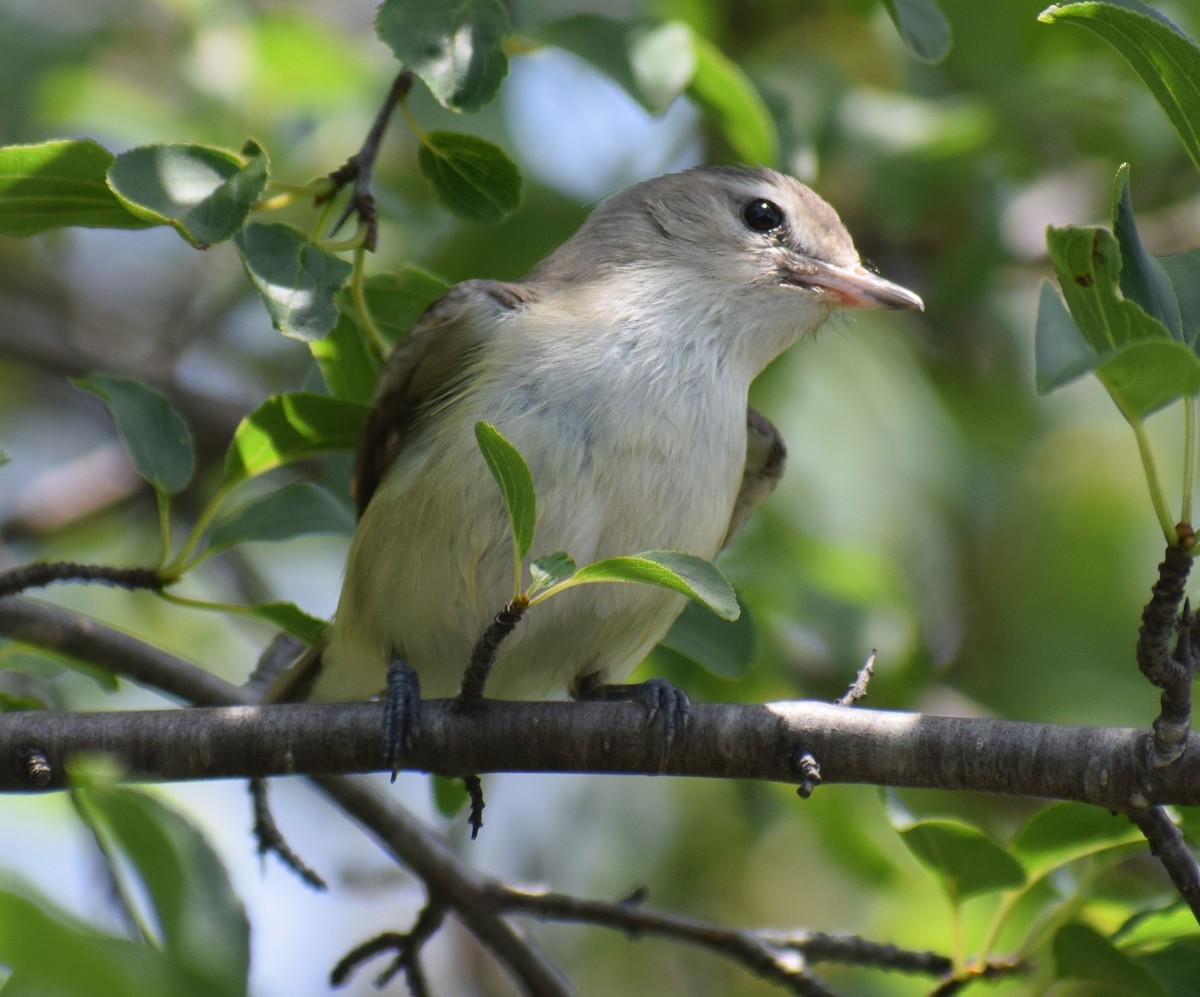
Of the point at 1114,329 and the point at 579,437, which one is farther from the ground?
the point at 1114,329

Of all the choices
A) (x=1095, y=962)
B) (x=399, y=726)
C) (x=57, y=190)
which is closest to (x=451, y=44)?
(x=57, y=190)

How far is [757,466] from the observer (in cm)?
436

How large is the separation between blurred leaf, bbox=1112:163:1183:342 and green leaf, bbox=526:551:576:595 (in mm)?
1045

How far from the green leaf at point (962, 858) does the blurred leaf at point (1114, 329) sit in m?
1.28

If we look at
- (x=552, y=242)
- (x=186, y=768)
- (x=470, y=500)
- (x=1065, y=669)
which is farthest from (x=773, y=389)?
(x=186, y=768)

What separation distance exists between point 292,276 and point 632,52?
1310 millimetres

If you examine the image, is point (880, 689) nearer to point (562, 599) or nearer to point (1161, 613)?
point (562, 599)

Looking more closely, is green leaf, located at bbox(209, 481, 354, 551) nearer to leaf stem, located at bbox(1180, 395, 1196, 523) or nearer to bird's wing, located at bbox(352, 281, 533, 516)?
bird's wing, located at bbox(352, 281, 533, 516)

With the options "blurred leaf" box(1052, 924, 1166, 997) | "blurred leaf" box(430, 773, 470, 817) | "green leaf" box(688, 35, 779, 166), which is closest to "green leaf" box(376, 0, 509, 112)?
"green leaf" box(688, 35, 779, 166)

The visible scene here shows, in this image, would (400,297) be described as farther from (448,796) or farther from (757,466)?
(448,796)

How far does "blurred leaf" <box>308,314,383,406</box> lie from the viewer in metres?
3.65

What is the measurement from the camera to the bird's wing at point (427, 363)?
372cm

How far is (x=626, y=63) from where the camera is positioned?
146 inches

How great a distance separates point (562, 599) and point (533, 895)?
0.79m
